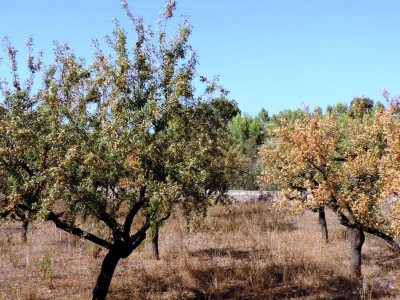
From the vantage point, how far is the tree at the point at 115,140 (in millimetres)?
10531

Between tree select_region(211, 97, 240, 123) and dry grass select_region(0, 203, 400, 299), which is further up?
tree select_region(211, 97, 240, 123)

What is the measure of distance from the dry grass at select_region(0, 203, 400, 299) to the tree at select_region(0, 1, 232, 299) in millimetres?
A: 2489

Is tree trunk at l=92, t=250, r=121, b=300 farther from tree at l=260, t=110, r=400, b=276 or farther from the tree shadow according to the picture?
the tree shadow

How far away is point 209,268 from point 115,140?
9.61m

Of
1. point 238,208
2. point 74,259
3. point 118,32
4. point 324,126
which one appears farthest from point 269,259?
point 238,208

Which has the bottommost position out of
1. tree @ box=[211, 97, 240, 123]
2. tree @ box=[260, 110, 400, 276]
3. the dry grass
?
the dry grass

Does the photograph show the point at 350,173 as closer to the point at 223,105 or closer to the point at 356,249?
the point at 356,249

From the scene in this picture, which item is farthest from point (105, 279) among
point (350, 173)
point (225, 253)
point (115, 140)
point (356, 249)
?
point (356, 249)

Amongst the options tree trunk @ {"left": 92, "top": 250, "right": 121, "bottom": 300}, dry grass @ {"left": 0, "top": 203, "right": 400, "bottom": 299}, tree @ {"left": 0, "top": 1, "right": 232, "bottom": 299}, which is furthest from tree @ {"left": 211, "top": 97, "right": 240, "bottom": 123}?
tree trunk @ {"left": 92, "top": 250, "right": 121, "bottom": 300}

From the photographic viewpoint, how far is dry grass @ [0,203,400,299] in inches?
613

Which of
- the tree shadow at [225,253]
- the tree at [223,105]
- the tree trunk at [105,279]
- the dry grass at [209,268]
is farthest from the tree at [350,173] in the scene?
the tree trunk at [105,279]

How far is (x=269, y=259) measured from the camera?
19297mm

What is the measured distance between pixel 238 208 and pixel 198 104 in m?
22.8

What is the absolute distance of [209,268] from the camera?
59.8 feet
